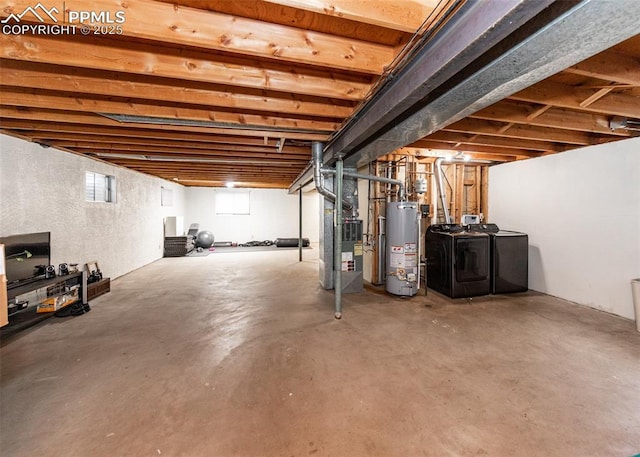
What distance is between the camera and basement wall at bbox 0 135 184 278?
2.88 m

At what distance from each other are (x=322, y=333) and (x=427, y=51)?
2.54m

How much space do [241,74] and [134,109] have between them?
124cm

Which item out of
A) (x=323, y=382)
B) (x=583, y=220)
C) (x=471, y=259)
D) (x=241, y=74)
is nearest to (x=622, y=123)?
(x=583, y=220)

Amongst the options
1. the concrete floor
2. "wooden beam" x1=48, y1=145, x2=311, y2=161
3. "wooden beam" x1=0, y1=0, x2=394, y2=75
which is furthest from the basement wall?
"wooden beam" x1=0, y1=0, x2=394, y2=75

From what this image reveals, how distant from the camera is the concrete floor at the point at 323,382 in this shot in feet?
4.61

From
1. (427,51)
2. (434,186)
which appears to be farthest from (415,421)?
(434,186)

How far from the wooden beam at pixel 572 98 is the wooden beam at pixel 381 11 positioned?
4.45 ft

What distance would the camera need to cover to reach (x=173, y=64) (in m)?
1.66

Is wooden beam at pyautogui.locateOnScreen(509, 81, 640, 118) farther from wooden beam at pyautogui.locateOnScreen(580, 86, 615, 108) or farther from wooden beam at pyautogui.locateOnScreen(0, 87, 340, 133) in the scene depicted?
wooden beam at pyautogui.locateOnScreen(0, 87, 340, 133)

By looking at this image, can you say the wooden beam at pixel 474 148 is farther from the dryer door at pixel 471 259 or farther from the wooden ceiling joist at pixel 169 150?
the wooden ceiling joist at pixel 169 150

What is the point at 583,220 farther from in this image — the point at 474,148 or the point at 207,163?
the point at 207,163

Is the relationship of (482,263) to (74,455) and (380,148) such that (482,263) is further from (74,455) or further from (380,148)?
(74,455)

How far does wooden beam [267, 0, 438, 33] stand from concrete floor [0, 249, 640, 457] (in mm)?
2253

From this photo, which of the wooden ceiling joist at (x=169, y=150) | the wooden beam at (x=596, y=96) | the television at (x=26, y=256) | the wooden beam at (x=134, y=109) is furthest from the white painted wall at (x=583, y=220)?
the television at (x=26, y=256)
